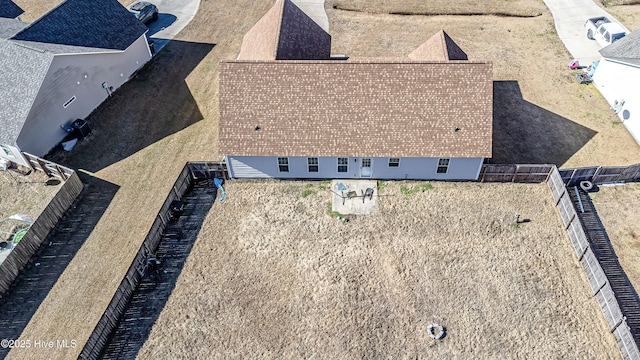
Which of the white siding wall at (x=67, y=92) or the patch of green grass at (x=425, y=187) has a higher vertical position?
the white siding wall at (x=67, y=92)

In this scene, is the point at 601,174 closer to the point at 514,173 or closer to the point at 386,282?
the point at 514,173

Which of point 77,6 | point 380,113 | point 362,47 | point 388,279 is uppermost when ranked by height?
point 77,6

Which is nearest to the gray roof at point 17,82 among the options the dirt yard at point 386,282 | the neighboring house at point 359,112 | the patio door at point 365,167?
the neighboring house at point 359,112

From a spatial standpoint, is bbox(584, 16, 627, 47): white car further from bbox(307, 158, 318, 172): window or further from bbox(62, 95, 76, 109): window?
bbox(62, 95, 76, 109): window

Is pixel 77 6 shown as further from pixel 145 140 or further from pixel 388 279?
pixel 388 279

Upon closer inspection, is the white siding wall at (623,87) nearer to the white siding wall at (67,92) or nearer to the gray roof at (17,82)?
the white siding wall at (67,92)

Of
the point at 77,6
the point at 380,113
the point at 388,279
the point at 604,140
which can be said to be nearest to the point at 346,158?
the point at 380,113

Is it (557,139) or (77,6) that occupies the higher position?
(77,6)

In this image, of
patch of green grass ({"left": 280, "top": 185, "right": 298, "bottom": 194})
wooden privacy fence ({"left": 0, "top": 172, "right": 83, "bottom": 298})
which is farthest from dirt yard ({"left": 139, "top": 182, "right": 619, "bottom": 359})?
wooden privacy fence ({"left": 0, "top": 172, "right": 83, "bottom": 298})
